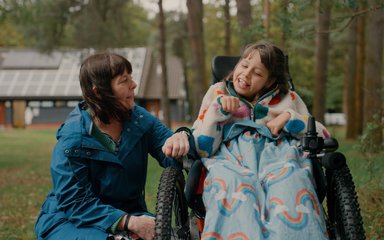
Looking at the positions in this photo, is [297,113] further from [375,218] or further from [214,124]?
[375,218]

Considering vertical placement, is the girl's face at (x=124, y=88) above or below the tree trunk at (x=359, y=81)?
above

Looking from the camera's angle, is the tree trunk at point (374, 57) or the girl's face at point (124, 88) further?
the tree trunk at point (374, 57)

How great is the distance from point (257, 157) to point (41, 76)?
1563 inches

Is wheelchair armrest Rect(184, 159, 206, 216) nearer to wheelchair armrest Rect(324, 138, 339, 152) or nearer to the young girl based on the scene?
the young girl

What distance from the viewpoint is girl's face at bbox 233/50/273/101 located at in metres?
3.50

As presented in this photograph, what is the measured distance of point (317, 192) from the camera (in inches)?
126

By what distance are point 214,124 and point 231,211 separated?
2.31 feet

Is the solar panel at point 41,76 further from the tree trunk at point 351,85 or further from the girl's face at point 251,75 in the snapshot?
the girl's face at point 251,75

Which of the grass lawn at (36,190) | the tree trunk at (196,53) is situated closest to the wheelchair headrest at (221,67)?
the grass lawn at (36,190)

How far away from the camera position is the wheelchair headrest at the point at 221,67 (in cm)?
430

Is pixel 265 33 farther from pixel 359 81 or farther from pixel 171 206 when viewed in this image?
pixel 359 81

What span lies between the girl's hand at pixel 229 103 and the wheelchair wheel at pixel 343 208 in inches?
24.8

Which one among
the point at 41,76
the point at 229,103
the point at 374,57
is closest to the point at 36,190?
the point at 229,103

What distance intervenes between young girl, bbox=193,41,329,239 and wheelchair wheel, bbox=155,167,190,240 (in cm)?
17
